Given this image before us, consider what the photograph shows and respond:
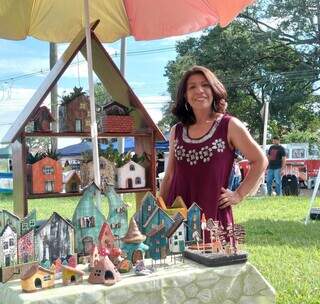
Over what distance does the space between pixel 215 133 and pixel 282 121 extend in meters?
24.4

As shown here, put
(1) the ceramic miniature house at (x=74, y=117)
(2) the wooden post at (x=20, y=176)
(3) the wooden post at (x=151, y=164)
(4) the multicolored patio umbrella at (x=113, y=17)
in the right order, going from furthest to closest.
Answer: (4) the multicolored patio umbrella at (x=113, y=17), (3) the wooden post at (x=151, y=164), (1) the ceramic miniature house at (x=74, y=117), (2) the wooden post at (x=20, y=176)

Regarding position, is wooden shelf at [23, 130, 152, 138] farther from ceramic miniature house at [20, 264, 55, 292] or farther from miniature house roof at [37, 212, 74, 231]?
ceramic miniature house at [20, 264, 55, 292]

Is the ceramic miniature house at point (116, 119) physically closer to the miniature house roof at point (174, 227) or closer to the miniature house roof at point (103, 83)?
the miniature house roof at point (103, 83)

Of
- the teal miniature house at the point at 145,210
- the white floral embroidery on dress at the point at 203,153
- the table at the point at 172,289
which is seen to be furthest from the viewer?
the white floral embroidery on dress at the point at 203,153

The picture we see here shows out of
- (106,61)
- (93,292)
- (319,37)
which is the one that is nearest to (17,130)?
(106,61)

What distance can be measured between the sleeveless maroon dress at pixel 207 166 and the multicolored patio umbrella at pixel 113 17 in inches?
39.8

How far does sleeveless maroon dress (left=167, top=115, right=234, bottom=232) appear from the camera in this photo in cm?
224

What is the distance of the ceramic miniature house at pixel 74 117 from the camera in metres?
2.57

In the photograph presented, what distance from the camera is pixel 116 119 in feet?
8.59

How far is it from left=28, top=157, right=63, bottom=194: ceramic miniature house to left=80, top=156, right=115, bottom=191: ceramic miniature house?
0.12m

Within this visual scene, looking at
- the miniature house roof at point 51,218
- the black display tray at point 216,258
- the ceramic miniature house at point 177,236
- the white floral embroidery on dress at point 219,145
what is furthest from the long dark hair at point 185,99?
the miniature house roof at point 51,218

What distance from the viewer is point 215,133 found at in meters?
2.26

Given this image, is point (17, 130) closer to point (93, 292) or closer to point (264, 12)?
point (93, 292)

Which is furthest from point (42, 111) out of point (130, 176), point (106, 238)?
point (106, 238)
